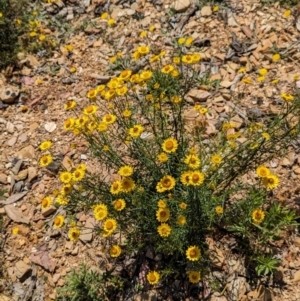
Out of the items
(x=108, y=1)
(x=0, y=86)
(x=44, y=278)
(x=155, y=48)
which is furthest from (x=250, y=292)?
(x=108, y=1)

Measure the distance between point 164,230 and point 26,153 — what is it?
213 centimetres

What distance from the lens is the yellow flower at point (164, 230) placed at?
2.78m

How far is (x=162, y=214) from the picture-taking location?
9.28 ft

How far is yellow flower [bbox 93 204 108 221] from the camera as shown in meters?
2.90

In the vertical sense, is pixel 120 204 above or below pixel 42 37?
below

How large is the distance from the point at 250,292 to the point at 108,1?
162 inches

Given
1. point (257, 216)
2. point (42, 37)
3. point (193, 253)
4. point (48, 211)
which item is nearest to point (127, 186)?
point (193, 253)

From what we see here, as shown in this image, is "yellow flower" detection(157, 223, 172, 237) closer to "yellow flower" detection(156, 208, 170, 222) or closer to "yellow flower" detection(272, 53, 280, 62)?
"yellow flower" detection(156, 208, 170, 222)

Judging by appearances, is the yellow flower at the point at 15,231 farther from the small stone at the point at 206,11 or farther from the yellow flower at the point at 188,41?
the small stone at the point at 206,11

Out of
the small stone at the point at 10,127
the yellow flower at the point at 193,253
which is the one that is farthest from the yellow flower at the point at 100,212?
the small stone at the point at 10,127

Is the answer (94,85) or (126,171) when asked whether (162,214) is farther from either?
(94,85)

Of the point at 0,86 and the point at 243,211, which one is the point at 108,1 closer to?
the point at 0,86

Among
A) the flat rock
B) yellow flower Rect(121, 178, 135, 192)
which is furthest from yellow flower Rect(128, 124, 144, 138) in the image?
the flat rock

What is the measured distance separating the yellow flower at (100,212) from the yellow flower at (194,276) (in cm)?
77
